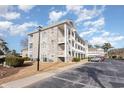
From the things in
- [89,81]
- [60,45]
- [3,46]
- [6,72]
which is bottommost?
[89,81]

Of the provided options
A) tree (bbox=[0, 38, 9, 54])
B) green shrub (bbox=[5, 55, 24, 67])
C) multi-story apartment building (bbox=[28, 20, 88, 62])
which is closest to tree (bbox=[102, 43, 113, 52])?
multi-story apartment building (bbox=[28, 20, 88, 62])

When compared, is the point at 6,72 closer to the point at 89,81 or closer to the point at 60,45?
the point at 89,81

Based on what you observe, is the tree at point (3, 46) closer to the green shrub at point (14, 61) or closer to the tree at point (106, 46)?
the green shrub at point (14, 61)

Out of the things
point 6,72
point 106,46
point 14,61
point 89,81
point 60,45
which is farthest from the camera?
point 60,45

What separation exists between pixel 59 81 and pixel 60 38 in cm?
978

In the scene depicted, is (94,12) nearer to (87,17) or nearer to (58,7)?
(87,17)

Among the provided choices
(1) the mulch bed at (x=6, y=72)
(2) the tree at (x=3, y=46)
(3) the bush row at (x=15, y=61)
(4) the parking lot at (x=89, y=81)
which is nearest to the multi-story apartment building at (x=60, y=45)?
(3) the bush row at (x=15, y=61)

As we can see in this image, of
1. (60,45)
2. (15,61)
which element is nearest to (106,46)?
(15,61)

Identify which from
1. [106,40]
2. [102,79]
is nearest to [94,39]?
[106,40]

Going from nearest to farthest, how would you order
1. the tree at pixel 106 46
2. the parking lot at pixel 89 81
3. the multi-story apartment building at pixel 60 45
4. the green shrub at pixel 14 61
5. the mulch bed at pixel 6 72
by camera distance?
1. the parking lot at pixel 89 81
2. the tree at pixel 106 46
3. the mulch bed at pixel 6 72
4. the green shrub at pixel 14 61
5. the multi-story apartment building at pixel 60 45

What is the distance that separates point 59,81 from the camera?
36.6 feet

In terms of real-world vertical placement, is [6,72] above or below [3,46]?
below

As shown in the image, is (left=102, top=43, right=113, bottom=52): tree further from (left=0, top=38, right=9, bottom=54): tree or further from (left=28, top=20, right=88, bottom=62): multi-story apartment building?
(left=0, top=38, right=9, bottom=54): tree

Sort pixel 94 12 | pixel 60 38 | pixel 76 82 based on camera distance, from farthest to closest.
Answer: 1. pixel 60 38
2. pixel 94 12
3. pixel 76 82
